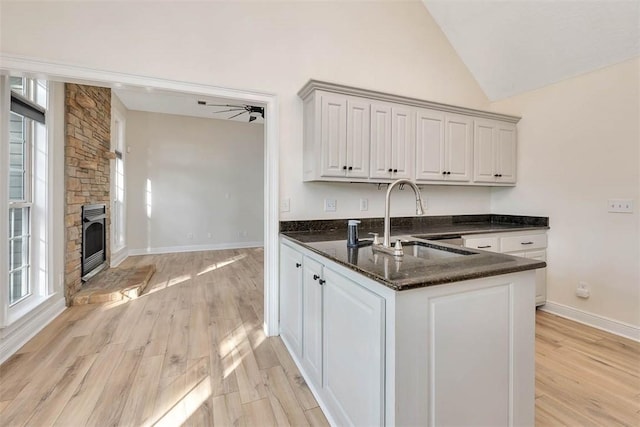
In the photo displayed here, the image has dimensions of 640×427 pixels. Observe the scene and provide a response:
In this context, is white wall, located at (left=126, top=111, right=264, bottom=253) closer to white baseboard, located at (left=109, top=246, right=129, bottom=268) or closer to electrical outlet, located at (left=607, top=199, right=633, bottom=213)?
white baseboard, located at (left=109, top=246, right=129, bottom=268)

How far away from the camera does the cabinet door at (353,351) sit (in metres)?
1.09

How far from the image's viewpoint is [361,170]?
254 centimetres

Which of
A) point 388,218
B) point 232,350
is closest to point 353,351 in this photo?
point 388,218

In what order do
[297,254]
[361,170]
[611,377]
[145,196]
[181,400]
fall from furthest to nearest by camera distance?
[145,196] → [361,170] → [297,254] → [611,377] → [181,400]

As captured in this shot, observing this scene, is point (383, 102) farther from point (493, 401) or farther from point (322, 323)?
point (493, 401)

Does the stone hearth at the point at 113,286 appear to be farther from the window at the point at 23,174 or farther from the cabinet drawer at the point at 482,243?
the cabinet drawer at the point at 482,243

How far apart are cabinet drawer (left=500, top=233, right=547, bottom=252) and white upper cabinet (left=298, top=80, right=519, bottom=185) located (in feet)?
2.18

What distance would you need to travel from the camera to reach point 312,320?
1.73 metres

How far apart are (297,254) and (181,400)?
1099mm

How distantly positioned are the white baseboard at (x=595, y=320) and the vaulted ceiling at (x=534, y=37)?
7.55 feet

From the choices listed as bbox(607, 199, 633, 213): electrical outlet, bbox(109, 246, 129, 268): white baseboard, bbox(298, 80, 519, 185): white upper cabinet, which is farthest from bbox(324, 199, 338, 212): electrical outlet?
bbox(109, 246, 129, 268): white baseboard

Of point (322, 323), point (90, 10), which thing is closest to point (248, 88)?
point (90, 10)

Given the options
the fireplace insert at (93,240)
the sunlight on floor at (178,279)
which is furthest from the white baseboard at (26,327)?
the sunlight on floor at (178,279)

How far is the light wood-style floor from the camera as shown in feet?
5.15
